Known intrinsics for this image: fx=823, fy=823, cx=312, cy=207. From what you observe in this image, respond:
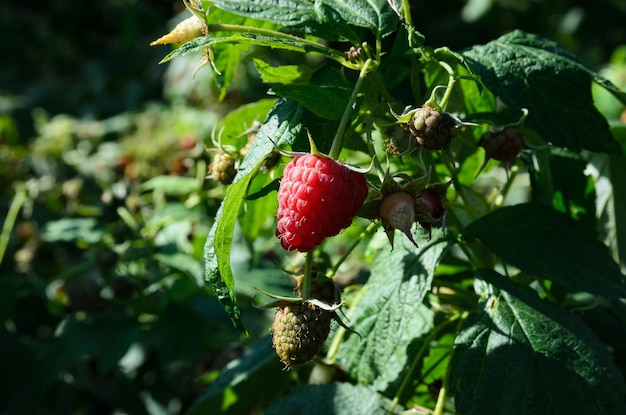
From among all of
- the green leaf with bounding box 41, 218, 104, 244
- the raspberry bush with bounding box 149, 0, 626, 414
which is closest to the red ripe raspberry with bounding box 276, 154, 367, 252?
the raspberry bush with bounding box 149, 0, 626, 414

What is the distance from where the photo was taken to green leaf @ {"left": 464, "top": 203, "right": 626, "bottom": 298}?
32.9 inches

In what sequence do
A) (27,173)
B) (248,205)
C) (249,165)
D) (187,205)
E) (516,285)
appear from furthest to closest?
(27,173) < (187,205) < (248,205) < (516,285) < (249,165)

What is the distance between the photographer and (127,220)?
57.5 inches

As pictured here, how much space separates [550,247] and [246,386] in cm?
46

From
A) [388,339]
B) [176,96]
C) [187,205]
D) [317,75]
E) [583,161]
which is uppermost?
[317,75]

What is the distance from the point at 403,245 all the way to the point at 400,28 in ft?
0.76

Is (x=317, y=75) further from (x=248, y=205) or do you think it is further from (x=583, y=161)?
(x=583, y=161)

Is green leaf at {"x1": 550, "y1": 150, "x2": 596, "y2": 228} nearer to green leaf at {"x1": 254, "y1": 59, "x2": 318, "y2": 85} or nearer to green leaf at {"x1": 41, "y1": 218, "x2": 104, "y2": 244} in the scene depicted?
green leaf at {"x1": 254, "y1": 59, "x2": 318, "y2": 85}

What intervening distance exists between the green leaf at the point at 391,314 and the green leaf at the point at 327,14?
0.24 metres

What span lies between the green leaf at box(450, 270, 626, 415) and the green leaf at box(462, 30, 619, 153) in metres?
0.18

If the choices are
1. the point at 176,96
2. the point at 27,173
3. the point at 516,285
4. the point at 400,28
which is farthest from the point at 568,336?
the point at 176,96

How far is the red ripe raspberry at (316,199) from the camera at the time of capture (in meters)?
0.68

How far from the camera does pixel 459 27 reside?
324cm

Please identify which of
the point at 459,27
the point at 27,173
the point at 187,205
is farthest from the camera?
the point at 459,27
